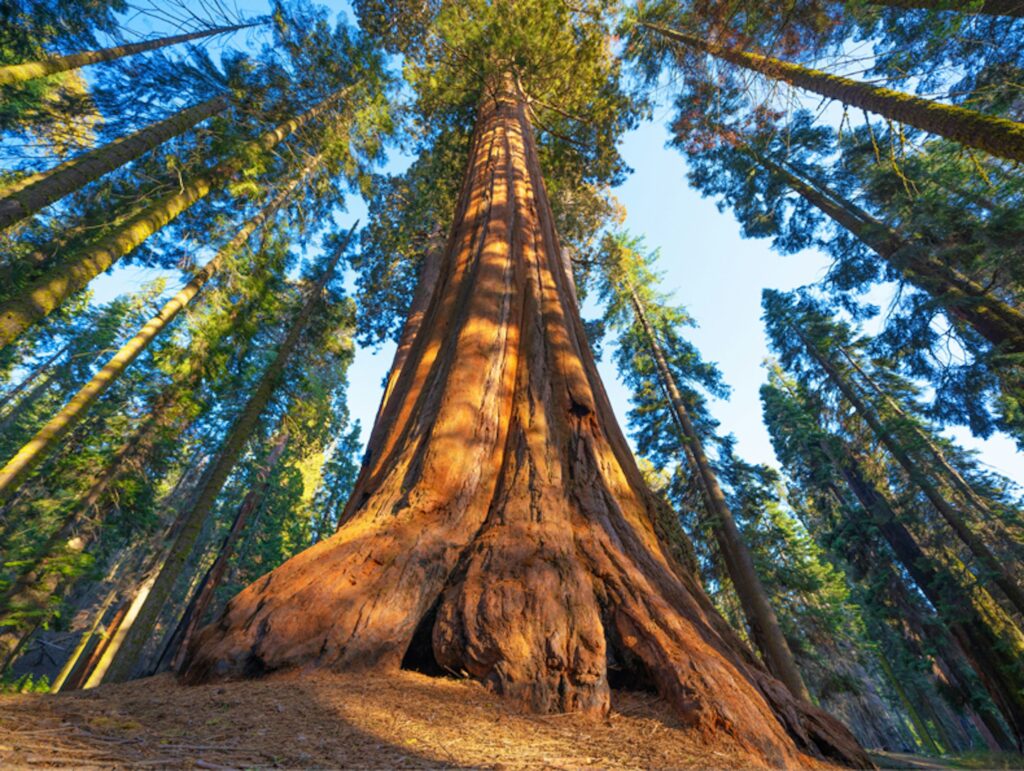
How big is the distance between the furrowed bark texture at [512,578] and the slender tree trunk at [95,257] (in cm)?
397

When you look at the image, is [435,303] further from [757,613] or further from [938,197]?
[938,197]

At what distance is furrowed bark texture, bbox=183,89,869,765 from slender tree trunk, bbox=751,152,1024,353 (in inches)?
313

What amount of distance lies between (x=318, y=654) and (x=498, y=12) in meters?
9.58

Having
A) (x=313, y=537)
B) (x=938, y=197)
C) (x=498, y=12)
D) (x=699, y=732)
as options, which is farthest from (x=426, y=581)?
(x=313, y=537)

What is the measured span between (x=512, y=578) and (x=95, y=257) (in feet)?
19.7

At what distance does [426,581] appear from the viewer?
174cm

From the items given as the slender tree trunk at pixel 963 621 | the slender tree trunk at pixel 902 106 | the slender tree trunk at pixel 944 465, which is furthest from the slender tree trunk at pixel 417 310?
the slender tree trunk at pixel 963 621

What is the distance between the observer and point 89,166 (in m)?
5.12

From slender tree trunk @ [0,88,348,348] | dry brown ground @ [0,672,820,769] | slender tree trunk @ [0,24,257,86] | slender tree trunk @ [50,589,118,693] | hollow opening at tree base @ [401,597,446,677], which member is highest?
slender tree trunk @ [0,24,257,86]

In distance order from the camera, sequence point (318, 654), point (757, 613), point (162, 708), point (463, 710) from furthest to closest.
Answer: point (757, 613), point (318, 654), point (463, 710), point (162, 708)

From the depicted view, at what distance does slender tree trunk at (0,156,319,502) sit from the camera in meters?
6.36

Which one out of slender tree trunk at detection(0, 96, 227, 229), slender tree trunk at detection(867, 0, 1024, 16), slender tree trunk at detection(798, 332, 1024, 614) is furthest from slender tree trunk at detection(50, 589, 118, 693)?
slender tree trunk at detection(798, 332, 1024, 614)

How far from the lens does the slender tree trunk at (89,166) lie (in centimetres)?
416

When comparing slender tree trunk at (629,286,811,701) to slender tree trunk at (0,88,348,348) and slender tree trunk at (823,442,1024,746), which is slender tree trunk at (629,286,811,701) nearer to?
slender tree trunk at (823,442,1024,746)
